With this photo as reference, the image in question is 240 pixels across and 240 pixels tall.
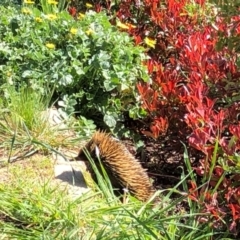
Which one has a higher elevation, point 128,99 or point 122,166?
point 128,99

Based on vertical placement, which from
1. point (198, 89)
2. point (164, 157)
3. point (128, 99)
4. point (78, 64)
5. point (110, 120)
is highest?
point (198, 89)

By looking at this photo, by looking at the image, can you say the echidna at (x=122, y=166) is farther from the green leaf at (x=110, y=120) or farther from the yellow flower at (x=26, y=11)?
the yellow flower at (x=26, y=11)

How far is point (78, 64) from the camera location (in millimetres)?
5332

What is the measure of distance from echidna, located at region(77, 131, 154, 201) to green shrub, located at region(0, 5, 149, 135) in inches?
28.3

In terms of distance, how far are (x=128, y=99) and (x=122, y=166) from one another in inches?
38.1

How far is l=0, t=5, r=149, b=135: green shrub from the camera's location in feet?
17.4

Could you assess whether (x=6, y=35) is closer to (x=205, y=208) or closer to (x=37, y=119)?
(x=37, y=119)

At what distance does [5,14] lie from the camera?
5855 millimetres

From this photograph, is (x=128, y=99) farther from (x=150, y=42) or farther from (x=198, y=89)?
(x=198, y=89)

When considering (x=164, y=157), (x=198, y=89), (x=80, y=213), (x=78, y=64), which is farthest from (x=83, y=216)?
(x=78, y=64)

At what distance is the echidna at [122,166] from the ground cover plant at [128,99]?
0.15 m

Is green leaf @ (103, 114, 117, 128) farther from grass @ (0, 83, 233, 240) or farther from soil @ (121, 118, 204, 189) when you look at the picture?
grass @ (0, 83, 233, 240)

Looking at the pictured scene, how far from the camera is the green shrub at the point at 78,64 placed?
5.31 metres

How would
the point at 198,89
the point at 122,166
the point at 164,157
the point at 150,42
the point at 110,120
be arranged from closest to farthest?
1. the point at 198,89
2. the point at 122,166
3. the point at 164,157
4. the point at 110,120
5. the point at 150,42
